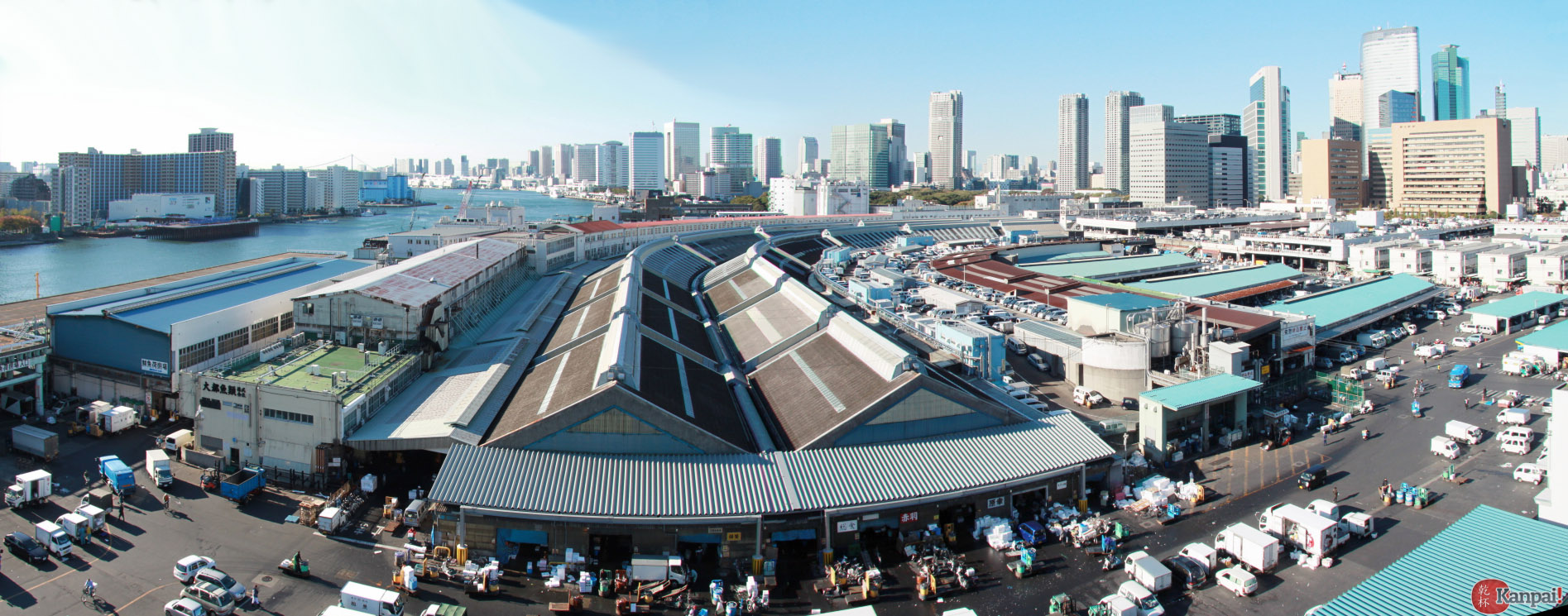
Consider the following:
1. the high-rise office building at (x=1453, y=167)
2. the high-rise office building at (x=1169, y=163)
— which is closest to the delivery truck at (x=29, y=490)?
the high-rise office building at (x=1453, y=167)

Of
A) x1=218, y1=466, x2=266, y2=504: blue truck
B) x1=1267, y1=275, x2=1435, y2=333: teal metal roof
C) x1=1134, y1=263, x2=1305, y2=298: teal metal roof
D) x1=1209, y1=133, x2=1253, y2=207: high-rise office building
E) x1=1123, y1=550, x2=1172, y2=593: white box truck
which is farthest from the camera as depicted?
x1=1209, y1=133, x2=1253, y2=207: high-rise office building

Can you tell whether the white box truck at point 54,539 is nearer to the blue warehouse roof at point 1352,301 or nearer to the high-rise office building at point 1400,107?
the blue warehouse roof at point 1352,301

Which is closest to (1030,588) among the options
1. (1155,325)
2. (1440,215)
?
(1155,325)

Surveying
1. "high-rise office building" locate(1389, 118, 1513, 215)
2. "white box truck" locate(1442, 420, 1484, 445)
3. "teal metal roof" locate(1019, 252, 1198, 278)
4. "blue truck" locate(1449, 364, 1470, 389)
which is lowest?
"white box truck" locate(1442, 420, 1484, 445)

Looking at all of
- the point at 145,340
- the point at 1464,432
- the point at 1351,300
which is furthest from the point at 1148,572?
the point at 1351,300

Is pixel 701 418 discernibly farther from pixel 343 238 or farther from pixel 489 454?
pixel 343 238

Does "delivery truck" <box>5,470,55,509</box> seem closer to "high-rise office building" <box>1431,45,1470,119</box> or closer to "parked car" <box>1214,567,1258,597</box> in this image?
"parked car" <box>1214,567,1258,597</box>

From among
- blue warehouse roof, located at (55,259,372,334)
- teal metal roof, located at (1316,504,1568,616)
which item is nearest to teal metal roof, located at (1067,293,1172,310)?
teal metal roof, located at (1316,504,1568,616)
